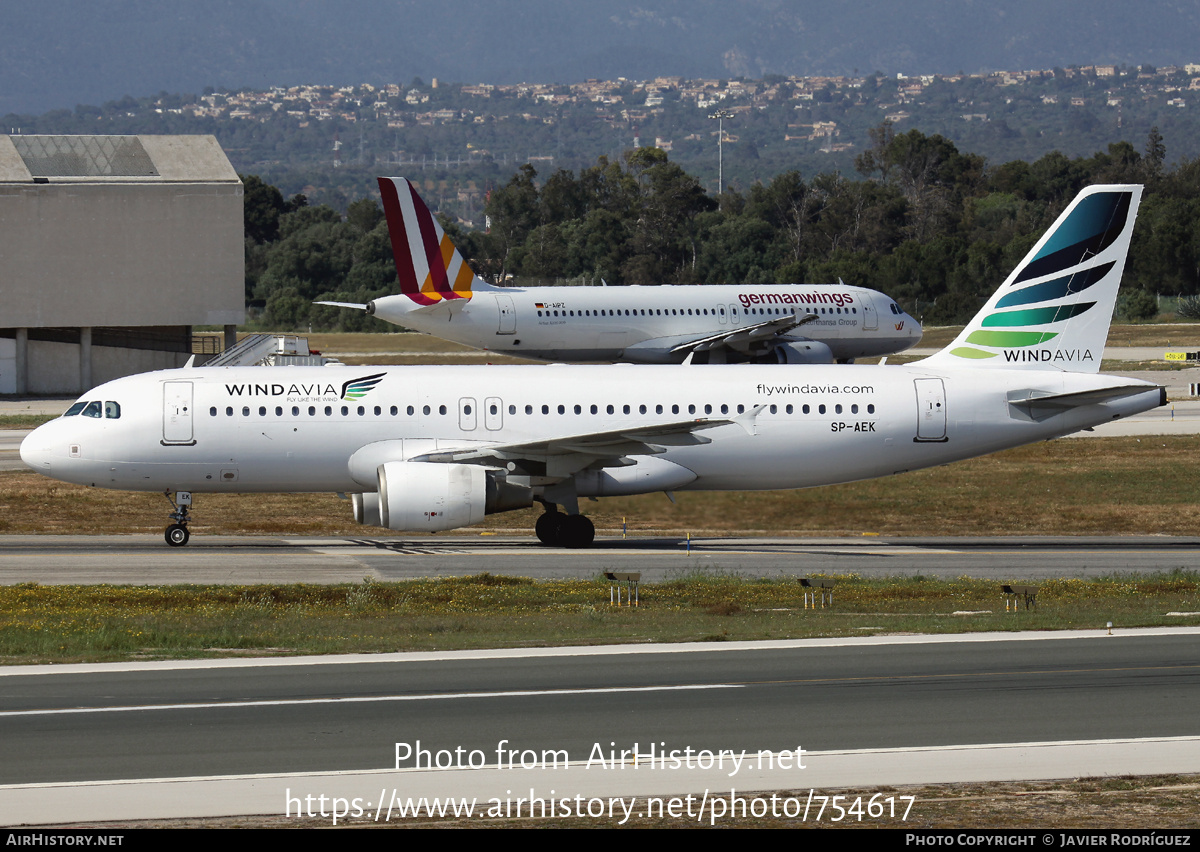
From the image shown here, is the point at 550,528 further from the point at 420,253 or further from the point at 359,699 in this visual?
the point at 420,253

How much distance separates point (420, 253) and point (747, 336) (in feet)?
52.0

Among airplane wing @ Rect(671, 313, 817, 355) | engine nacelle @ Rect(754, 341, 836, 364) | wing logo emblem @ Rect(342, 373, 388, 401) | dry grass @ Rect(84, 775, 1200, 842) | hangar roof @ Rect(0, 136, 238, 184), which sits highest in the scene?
hangar roof @ Rect(0, 136, 238, 184)

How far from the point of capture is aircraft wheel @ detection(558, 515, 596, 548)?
35.2 metres

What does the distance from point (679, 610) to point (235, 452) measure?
1276 centimetres

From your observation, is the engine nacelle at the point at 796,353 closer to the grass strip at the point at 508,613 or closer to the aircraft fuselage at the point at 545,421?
the aircraft fuselage at the point at 545,421

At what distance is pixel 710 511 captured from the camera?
35625mm

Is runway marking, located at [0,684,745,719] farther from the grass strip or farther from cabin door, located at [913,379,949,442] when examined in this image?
cabin door, located at [913,379,949,442]

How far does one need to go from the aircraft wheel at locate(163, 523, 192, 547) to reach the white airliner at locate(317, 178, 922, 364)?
1476 inches

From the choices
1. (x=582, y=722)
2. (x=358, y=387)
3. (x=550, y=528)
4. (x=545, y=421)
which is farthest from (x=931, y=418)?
(x=582, y=722)

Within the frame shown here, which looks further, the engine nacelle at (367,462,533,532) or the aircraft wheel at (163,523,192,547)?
the aircraft wheel at (163,523,192,547)

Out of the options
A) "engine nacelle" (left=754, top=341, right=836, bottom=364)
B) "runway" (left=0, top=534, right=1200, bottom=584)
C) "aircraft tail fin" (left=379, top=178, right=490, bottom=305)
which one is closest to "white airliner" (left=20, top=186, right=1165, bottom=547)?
"runway" (left=0, top=534, right=1200, bottom=584)

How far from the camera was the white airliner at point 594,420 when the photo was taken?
34.1m

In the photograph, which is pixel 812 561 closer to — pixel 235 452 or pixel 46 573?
pixel 235 452
